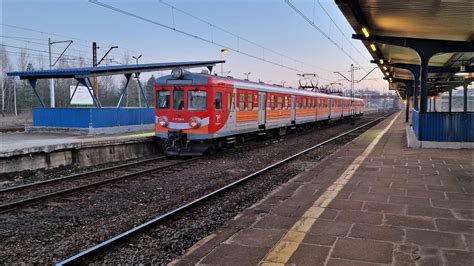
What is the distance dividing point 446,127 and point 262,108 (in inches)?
280

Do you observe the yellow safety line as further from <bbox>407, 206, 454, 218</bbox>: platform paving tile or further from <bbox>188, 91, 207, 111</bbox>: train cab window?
<bbox>188, 91, 207, 111</bbox>: train cab window

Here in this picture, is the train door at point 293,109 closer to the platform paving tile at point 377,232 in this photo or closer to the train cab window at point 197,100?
the train cab window at point 197,100

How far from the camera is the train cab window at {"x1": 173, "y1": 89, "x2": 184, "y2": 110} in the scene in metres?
13.4

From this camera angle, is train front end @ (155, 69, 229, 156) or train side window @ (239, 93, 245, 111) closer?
train front end @ (155, 69, 229, 156)

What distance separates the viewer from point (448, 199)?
639 cm

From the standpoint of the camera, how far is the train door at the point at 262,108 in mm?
16884

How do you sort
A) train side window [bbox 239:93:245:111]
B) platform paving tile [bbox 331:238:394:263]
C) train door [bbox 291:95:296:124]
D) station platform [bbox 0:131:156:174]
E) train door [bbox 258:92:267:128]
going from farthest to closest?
train door [bbox 291:95:296:124]
train door [bbox 258:92:267:128]
train side window [bbox 239:93:245:111]
station platform [bbox 0:131:156:174]
platform paving tile [bbox 331:238:394:263]

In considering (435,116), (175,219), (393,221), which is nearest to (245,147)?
(435,116)

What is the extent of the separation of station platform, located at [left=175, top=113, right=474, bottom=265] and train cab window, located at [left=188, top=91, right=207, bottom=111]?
17.8 ft

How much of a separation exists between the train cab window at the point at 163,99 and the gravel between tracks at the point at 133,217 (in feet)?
11.9

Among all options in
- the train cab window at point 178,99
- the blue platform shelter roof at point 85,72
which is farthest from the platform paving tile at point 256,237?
the blue platform shelter roof at point 85,72

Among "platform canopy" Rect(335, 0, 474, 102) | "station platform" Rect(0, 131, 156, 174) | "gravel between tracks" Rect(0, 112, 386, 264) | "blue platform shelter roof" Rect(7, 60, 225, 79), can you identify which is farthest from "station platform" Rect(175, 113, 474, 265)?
"blue platform shelter roof" Rect(7, 60, 225, 79)

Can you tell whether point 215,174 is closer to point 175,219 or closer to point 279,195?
point 279,195

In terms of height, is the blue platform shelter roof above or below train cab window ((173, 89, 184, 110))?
above
